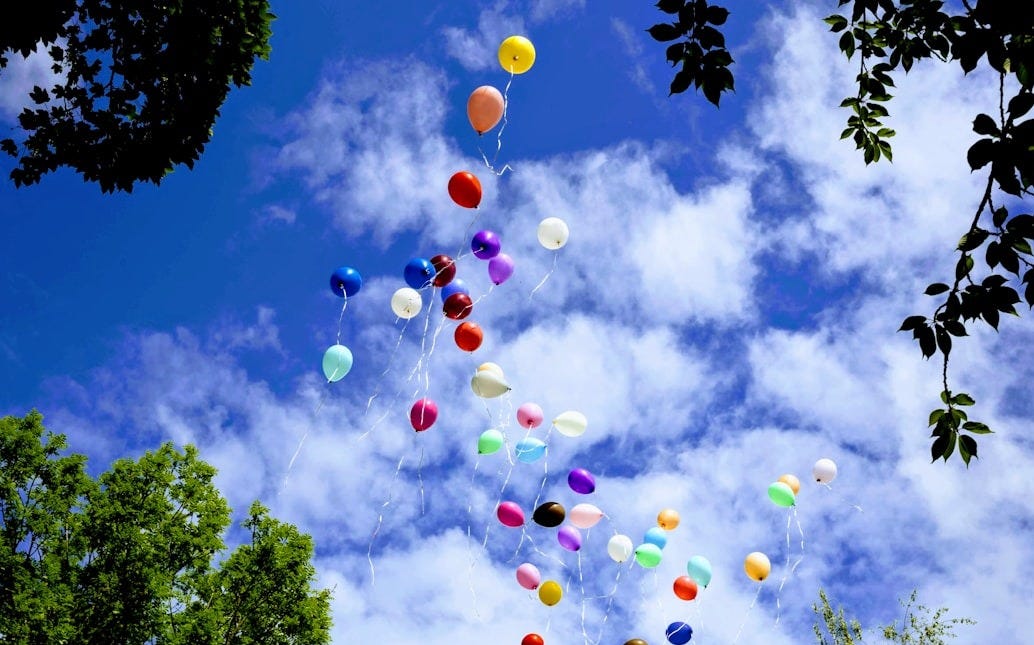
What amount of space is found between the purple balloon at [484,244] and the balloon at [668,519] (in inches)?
162

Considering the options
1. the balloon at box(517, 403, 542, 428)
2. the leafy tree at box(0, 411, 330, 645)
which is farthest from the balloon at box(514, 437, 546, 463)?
the leafy tree at box(0, 411, 330, 645)

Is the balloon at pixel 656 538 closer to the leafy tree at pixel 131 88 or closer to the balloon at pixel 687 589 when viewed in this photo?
the balloon at pixel 687 589

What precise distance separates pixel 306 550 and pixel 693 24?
435 inches

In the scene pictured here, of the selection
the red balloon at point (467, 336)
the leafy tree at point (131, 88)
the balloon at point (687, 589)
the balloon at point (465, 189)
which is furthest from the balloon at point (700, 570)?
the leafy tree at point (131, 88)

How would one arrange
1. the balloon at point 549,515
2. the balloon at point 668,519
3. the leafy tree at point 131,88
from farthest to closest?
the balloon at point 668,519 < the balloon at point 549,515 < the leafy tree at point 131,88

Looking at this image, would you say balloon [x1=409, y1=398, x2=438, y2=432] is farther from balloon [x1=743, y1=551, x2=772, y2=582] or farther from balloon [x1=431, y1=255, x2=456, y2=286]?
balloon [x1=743, y1=551, x2=772, y2=582]

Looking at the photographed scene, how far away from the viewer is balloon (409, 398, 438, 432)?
7.18 m

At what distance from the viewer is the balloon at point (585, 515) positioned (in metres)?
8.01

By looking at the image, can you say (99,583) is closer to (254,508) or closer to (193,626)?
(193,626)

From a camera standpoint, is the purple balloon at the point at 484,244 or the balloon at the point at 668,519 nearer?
the purple balloon at the point at 484,244

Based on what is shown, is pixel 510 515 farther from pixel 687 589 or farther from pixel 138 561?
pixel 138 561

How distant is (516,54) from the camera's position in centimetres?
659

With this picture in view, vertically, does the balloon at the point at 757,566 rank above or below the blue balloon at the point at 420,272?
below

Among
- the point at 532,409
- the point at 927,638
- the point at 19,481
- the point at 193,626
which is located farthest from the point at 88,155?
the point at 927,638
